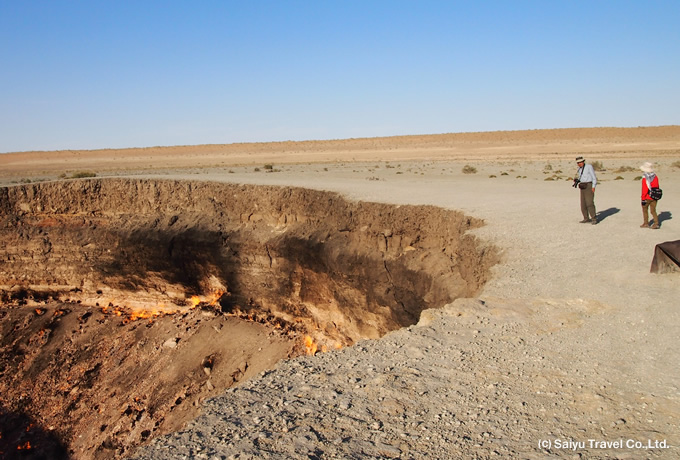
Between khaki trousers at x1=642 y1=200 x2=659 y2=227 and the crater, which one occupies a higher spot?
khaki trousers at x1=642 y1=200 x2=659 y2=227

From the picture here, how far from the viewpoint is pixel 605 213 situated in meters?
11.7

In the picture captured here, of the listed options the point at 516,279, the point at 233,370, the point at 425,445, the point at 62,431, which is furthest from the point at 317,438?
the point at 62,431

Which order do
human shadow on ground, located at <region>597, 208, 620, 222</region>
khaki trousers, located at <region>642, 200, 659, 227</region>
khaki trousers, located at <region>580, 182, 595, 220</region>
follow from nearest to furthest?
1. khaki trousers, located at <region>642, 200, 659, 227</region>
2. khaki trousers, located at <region>580, 182, 595, 220</region>
3. human shadow on ground, located at <region>597, 208, 620, 222</region>

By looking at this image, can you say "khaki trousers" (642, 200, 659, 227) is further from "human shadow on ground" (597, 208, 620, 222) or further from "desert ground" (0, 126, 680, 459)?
"desert ground" (0, 126, 680, 459)

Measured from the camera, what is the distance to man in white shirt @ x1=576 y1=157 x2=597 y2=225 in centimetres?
1018

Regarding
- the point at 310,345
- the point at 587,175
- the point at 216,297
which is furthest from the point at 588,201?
the point at 216,297

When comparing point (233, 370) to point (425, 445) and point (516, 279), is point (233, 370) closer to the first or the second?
point (516, 279)

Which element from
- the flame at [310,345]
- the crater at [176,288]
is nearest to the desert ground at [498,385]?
the crater at [176,288]

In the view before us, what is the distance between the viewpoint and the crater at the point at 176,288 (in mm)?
11398

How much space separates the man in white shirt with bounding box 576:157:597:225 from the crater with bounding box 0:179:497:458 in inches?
91.2

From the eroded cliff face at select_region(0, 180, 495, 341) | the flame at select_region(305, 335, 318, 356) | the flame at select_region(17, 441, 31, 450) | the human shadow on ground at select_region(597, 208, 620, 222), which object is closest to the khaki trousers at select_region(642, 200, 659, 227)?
the human shadow on ground at select_region(597, 208, 620, 222)

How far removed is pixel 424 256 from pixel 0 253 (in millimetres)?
14104

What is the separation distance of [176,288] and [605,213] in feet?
39.0

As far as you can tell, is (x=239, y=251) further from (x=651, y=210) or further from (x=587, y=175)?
(x=651, y=210)
